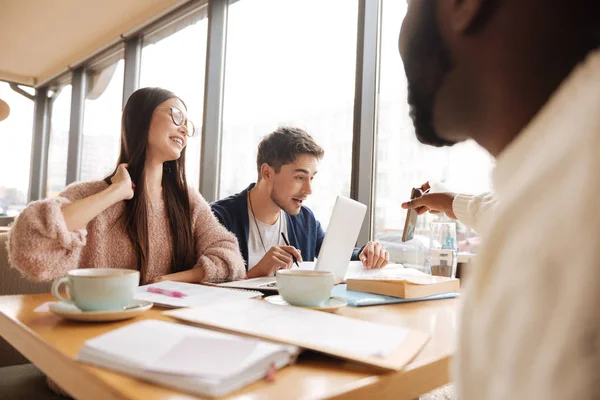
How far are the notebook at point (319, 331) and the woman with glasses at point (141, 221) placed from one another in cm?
54

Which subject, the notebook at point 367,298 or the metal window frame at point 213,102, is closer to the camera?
the notebook at point 367,298

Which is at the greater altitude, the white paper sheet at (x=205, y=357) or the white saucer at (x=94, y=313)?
the white paper sheet at (x=205, y=357)

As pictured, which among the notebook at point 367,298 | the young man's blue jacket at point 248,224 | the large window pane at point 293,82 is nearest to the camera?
the notebook at point 367,298

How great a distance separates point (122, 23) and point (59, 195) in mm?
3638

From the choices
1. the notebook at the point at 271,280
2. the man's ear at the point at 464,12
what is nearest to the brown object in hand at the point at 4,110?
the notebook at the point at 271,280

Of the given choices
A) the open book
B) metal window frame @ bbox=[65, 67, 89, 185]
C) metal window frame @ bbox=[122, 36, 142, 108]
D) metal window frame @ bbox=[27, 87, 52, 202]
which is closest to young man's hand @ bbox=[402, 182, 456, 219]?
the open book

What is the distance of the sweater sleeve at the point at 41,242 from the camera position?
1085 mm

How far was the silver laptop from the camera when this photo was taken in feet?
3.85

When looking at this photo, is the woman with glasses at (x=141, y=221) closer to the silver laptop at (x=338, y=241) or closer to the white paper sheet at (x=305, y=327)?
the silver laptop at (x=338, y=241)

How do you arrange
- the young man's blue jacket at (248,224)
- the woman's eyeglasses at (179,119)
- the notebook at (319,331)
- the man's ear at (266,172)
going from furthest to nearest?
the man's ear at (266,172) → the young man's blue jacket at (248,224) → the woman's eyeglasses at (179,119) → the notebook at (319,331)

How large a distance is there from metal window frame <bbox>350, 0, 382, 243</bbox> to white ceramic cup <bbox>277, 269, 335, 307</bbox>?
1.49 m

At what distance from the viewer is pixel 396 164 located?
231 cm

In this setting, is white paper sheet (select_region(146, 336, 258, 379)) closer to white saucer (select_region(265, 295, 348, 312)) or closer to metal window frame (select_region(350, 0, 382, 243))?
white saucer (select_region(265, 295, 348, 312))

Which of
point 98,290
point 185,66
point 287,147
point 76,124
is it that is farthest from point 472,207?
point 76,124
